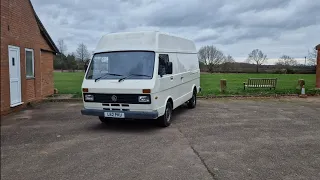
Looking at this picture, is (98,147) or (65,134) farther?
(65,134)

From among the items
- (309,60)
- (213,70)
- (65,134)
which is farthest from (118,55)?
(309,60)

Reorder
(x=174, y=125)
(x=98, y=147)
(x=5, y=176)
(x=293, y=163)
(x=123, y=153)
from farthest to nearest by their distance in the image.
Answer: (x=174, y=125)
(x=98, y=147)
(x=123, y=153)
(x=293, y=163)
(x=5, y=176)

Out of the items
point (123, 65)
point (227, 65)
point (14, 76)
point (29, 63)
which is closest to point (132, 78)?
point (123, 65)

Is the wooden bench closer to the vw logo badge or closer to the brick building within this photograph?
the brick building

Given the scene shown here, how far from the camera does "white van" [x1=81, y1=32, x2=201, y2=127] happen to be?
7.31 meters

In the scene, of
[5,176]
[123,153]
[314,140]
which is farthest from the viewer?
[314,140]

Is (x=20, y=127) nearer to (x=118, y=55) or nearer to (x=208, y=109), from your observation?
(x=118, y=55)

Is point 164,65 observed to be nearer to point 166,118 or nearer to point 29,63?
point 166,118

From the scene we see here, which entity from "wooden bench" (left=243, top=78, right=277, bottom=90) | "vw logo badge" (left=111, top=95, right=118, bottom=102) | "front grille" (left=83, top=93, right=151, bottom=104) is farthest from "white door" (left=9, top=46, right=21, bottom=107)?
"wooden bench" (left=243, top=78, right=277, bottom=90)

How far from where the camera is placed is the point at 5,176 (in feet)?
14.7

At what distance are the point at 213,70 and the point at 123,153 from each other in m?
47.1

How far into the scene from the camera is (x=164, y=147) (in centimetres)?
623

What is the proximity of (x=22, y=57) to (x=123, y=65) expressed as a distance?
5.90 m

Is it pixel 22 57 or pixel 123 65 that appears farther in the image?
pixel 22 57
